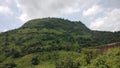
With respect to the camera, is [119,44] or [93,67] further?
[119,44]

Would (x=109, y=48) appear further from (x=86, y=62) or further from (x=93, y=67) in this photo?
(x=93, y=67)

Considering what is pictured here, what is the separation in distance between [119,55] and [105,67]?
104 feet

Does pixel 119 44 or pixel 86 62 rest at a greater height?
pixel 119 44

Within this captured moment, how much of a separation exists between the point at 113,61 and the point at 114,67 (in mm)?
13573

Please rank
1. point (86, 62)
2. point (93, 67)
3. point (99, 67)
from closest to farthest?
1. point (99, 67)
2. point (93, 67)
3. point (86, 62)

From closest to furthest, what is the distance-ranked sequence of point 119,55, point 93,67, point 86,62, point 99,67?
point 99,67 → point 93,67 → point 119,55 → point 86,62

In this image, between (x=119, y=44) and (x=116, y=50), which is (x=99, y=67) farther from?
→ (x=119, y=44)

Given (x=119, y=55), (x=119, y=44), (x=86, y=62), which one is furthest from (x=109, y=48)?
(x=119, y=55)

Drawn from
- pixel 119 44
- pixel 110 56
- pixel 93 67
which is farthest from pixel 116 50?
pixel 93 67

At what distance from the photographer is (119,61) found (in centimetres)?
14975

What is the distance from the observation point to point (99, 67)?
135500 millimetres

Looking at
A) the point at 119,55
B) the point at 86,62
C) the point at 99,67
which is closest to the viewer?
the point at 99,67

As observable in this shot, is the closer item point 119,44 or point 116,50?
point 116,50

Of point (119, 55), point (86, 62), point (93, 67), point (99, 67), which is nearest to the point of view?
point (99, 67)
